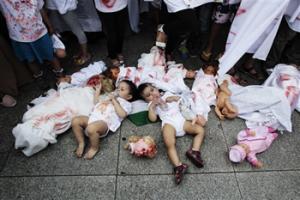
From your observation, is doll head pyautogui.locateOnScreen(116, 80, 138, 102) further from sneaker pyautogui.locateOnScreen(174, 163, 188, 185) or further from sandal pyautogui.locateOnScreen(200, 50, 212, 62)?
sandal pyautogui.locateOnScreen(200, 50, 212, 62)

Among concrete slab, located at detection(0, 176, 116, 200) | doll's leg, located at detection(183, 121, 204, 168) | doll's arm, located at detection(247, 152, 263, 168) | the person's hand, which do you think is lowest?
concrete slab, located at detection(0, 176, 116, 200)

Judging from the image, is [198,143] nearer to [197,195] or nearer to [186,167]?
[186,167]

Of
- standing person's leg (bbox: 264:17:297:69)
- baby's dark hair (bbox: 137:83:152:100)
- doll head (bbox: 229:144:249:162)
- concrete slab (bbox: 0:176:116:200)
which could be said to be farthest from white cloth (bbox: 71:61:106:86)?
standing person's leg (bbox: 264:17:297:69)

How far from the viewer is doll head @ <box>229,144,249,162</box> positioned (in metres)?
2.30

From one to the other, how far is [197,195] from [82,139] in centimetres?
110

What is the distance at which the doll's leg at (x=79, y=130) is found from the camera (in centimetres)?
236

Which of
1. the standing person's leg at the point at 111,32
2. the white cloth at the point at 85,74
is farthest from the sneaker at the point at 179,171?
the standing person's leg at the point at 111,32

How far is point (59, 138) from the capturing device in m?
2.50

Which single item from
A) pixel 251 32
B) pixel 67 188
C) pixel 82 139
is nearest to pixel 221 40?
pixel 251 32

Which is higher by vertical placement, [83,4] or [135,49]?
[83,4]

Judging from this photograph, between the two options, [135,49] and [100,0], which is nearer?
[100,0]

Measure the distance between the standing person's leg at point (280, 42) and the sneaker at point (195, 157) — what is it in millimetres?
1610

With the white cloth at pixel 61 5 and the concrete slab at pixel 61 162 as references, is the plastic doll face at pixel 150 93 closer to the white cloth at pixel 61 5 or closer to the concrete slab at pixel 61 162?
the concrete slab at pixel 61 162

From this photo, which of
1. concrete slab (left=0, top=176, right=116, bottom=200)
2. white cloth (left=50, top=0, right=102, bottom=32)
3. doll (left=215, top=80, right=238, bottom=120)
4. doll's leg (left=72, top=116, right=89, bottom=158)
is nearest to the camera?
concrete slab (left=0, top=176, right=116, bottom=200)
